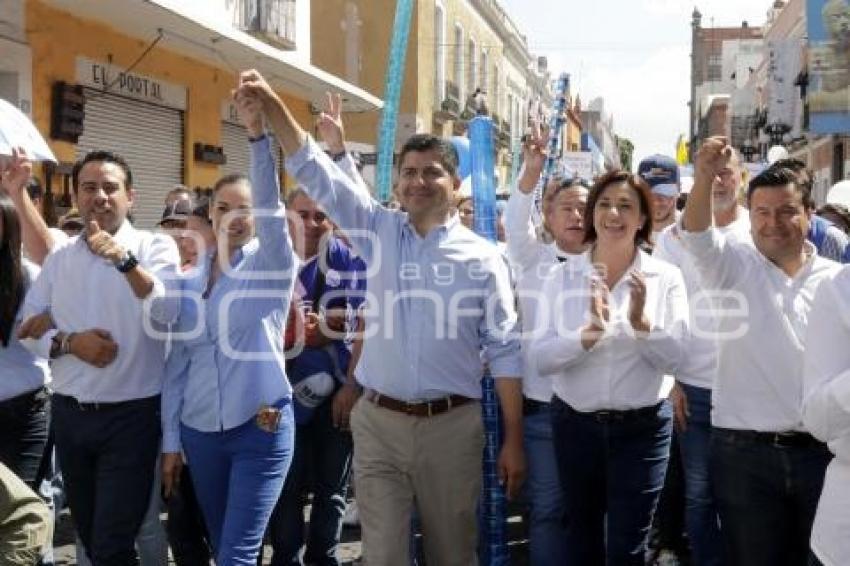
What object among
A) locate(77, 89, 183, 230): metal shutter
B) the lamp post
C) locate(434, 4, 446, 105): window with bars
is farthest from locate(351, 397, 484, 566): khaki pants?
the lamp post

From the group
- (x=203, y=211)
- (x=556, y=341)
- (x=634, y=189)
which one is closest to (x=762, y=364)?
(x=556, y=341)

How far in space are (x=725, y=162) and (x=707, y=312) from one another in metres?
0.85

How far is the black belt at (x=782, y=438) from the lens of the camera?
11.7 feet

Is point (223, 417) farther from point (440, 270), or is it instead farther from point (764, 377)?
point (764, 377)

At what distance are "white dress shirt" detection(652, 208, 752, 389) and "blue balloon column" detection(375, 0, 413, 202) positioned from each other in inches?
117

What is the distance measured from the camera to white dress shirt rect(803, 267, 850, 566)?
2.67 m

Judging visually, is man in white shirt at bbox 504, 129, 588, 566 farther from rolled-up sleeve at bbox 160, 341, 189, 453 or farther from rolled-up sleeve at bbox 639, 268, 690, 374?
rolled-up sleeve at bbox 160, 341, 189, 453

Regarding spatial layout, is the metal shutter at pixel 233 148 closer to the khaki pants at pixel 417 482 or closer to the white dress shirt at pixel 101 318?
the white dress shirt at pixel 101 318

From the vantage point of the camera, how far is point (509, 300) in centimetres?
408

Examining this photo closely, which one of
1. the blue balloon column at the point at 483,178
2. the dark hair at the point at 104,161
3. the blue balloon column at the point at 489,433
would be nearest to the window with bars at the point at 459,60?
the blue balloon column at the point at 483,178

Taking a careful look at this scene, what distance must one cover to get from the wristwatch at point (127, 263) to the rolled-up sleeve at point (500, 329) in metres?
1.38

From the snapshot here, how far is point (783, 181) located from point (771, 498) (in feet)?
3.69

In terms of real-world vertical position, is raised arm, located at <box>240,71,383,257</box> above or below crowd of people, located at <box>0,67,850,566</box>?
above

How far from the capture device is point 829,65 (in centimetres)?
1883
